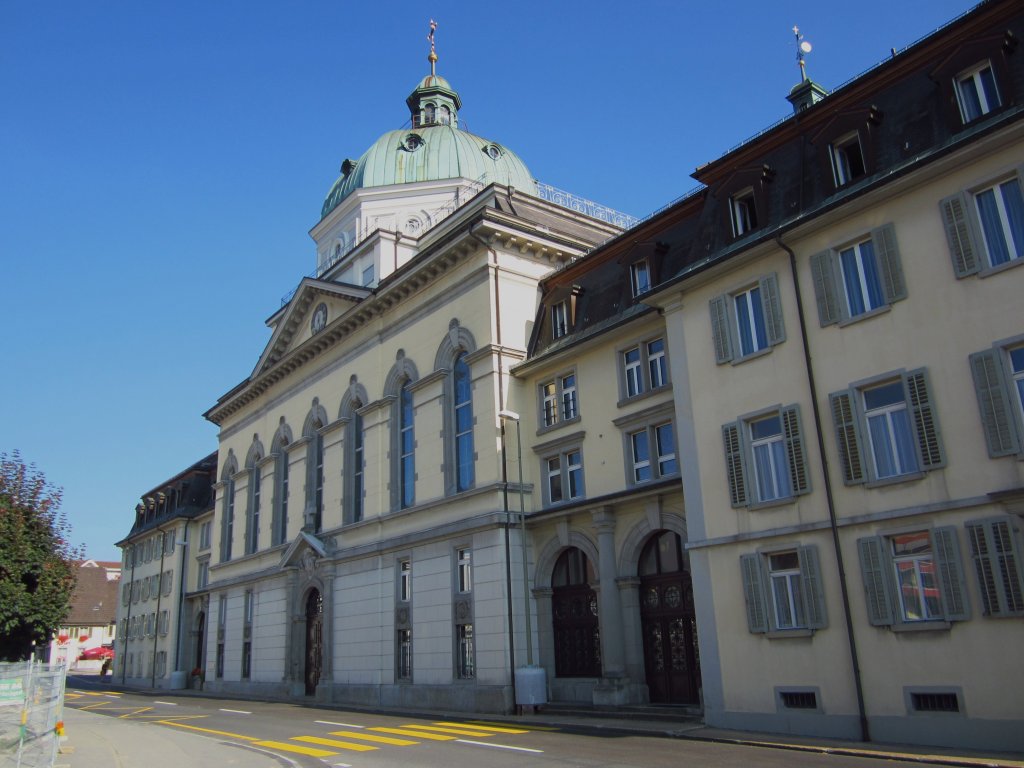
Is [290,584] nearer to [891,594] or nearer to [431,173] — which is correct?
[431,173]

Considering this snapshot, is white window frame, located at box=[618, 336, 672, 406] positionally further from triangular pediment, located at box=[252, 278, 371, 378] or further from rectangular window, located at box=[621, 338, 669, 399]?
triangular pediment, located at box=[252, 278, 371, 378]

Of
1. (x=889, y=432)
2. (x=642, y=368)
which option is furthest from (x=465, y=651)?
(x=889, y=432)

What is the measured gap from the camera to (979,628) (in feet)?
48.8

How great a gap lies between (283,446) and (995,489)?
34.2m

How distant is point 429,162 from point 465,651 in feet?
90.2

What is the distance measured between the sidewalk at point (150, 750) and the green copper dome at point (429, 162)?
29.8 m

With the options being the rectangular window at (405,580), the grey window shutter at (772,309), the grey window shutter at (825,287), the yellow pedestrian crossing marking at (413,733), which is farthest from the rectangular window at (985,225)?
the rectangular window at (405,580)

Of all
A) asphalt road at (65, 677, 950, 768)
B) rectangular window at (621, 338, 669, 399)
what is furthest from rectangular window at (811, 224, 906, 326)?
asphalt road at (65, 677, 950, 768)

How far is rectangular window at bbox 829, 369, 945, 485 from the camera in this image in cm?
1612

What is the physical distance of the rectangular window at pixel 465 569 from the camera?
28.1m

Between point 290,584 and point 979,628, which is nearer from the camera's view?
point 979,628

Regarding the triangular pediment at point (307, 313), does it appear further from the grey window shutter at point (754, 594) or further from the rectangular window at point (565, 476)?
the grey window shutter at point (754, 594)

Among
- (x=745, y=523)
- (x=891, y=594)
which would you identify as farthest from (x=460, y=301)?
(x=891, y=594)

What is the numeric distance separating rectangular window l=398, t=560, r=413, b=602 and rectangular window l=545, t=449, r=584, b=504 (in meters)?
6.63
